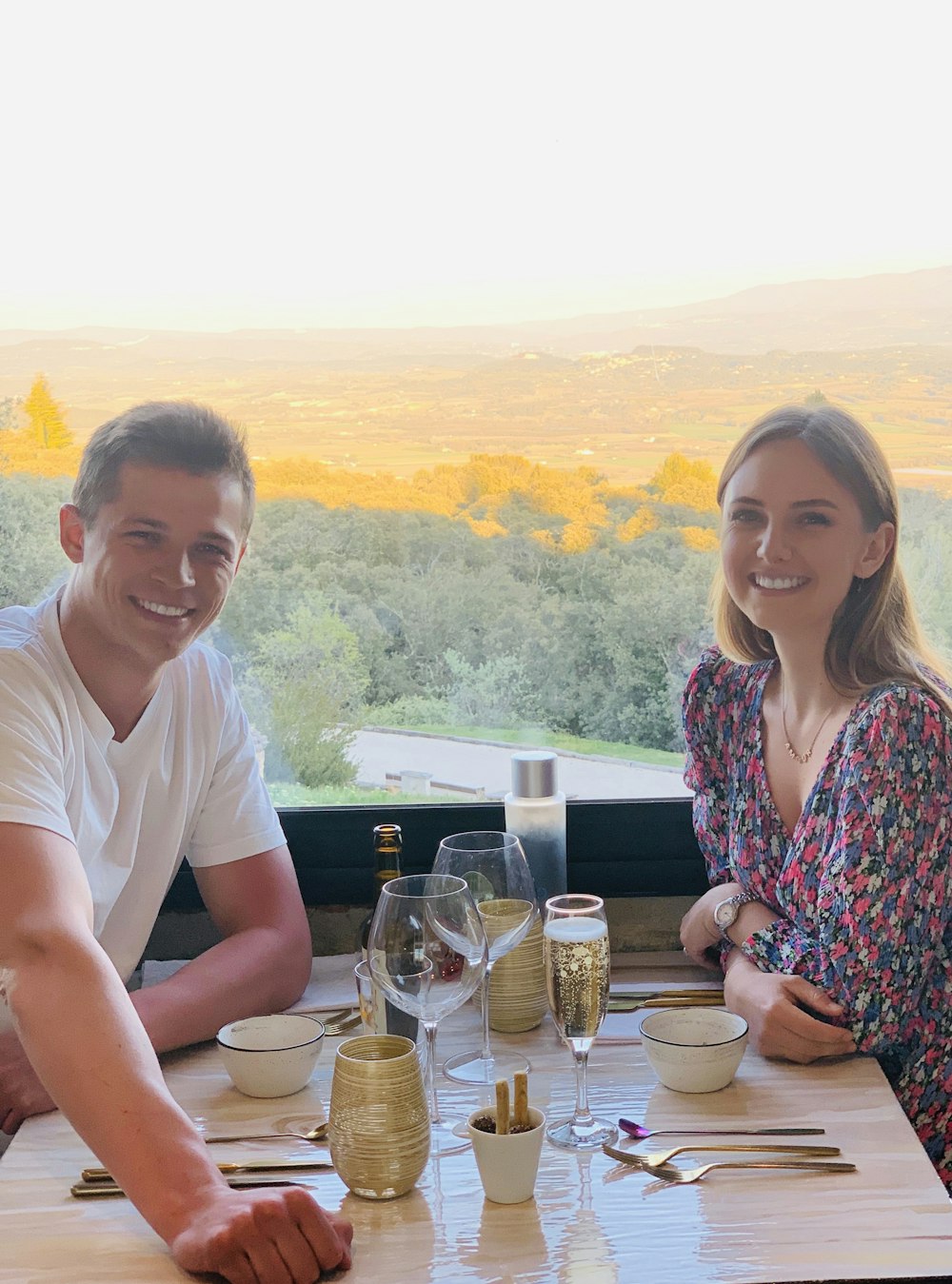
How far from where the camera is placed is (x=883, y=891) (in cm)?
138

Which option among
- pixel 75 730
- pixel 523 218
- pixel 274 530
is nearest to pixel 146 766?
Result: pixel 75 730

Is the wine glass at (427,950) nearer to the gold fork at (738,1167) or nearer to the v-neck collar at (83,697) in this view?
the gold fork at (738,1167)

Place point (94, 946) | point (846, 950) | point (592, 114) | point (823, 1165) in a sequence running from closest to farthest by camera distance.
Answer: point (823, 1165) < point (94, 946) < point (846, 950) < point (592, 114)

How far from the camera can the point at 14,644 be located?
1480 millimetres

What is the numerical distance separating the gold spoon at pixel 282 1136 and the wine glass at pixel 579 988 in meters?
0.21

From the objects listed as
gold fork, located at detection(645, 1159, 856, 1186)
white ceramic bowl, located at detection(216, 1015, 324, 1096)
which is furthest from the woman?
white ceramic bowl, located at detection(216, 1015, 324, 1096)

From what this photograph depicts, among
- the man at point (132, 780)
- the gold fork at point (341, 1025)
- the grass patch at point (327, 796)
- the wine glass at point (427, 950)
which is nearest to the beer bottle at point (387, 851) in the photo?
the gold fork at point (341, 1025)

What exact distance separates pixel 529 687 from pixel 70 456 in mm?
801

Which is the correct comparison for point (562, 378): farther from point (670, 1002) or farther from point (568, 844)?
point (670, 1002)

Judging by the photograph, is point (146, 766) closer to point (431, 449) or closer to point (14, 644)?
point (14, 644)

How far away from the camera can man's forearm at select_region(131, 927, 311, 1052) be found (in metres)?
1.40

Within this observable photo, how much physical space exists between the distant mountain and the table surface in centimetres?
117

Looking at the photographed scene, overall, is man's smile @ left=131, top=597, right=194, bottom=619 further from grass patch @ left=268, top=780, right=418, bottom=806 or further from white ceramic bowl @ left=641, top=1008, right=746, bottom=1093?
white ceramic bowl @ left=641, top=1008, right=746, bottom=1093

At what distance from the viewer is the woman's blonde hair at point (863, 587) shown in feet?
5.19
